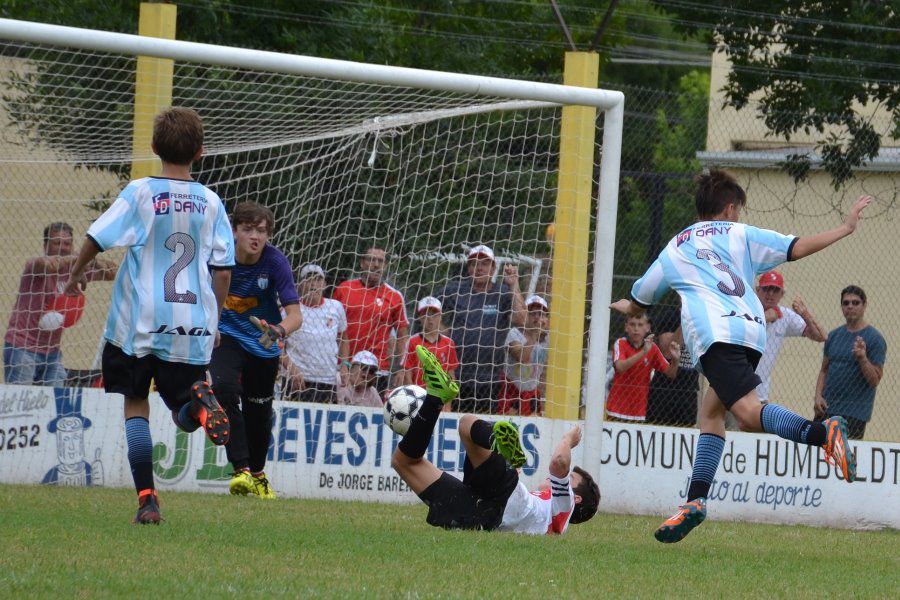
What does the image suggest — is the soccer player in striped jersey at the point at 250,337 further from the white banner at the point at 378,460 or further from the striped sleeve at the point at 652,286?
the striped sleeve at the point at 652,286

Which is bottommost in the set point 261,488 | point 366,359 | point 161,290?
point 261,488

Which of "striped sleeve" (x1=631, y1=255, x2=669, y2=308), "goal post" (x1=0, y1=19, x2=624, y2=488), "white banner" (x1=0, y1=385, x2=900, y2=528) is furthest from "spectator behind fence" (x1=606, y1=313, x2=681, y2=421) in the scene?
"striped sleeve" (x1=631, y1=255, x2=669, y2=308)

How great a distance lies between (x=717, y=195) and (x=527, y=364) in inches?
151

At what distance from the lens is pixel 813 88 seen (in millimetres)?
12844

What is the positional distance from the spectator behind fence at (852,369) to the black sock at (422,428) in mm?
5248

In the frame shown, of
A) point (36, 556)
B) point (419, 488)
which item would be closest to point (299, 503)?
point (419, 488)

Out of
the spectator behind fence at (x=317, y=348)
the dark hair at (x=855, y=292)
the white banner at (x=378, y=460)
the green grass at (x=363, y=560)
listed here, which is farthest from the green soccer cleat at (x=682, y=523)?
the dark hair at (x=855, y=292)

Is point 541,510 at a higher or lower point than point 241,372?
lower

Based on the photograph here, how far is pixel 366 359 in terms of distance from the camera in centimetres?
1052

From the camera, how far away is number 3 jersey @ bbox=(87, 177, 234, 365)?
6.31 meters

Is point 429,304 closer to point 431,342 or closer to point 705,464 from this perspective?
point 431,342

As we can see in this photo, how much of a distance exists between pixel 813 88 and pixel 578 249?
3934mm

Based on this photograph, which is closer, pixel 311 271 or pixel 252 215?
pixel 252 215

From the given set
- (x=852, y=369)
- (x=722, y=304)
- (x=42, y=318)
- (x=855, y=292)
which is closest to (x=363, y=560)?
(x=722, y=304)
